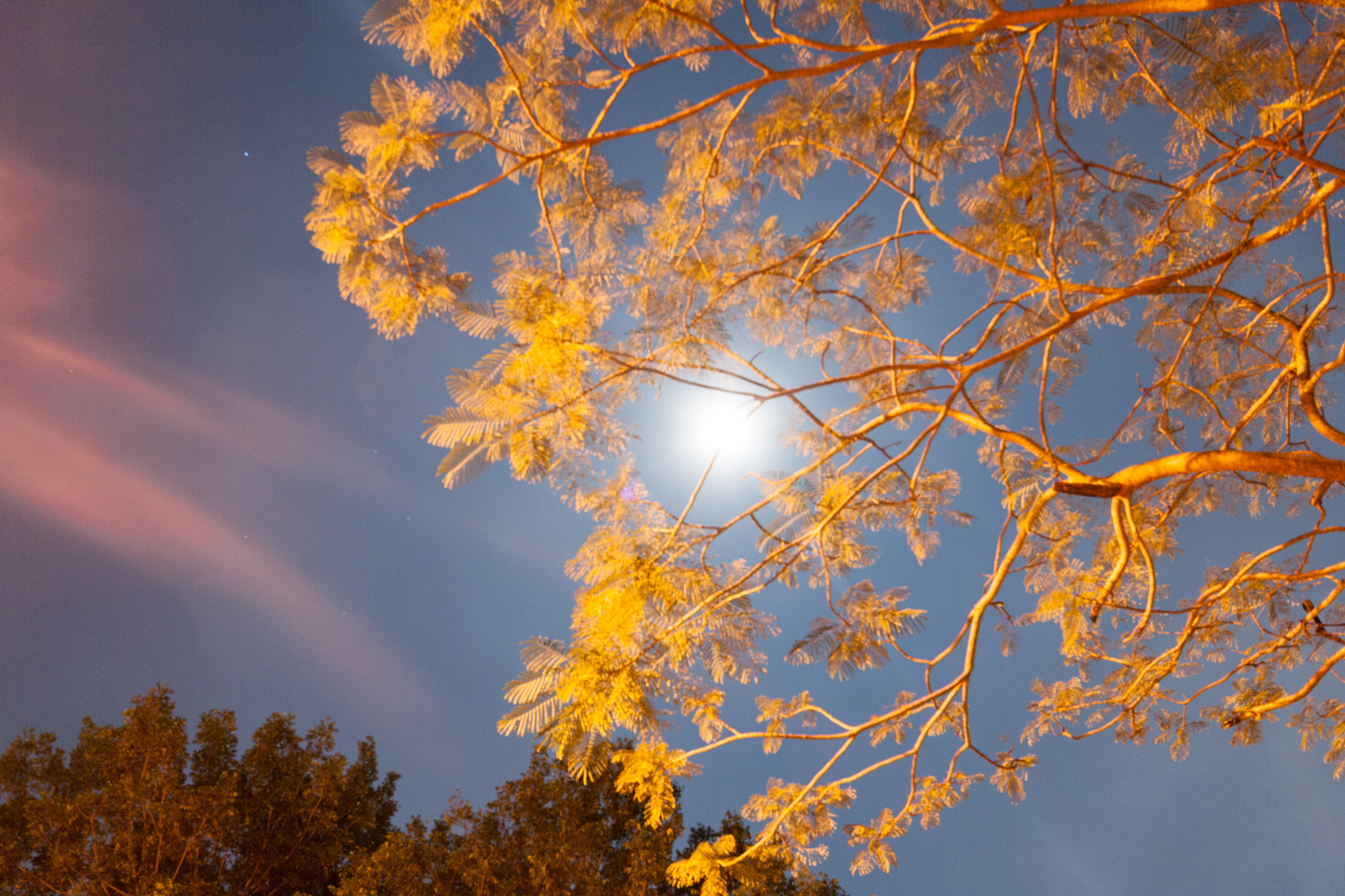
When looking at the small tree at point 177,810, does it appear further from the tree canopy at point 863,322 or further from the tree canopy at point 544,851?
the tree canopy at point 863,322

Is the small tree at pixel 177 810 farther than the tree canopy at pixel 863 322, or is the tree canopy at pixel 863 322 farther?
the small tree at pixel 177 810

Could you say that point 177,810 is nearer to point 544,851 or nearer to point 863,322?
point 544,851

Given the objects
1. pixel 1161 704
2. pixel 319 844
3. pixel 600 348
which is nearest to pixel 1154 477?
pixel 600 348

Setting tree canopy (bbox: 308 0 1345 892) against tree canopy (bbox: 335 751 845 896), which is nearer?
tree canopy (bbox: 308 0 1345 892)

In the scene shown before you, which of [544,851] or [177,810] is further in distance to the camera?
[544,851]

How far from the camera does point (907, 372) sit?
320cm

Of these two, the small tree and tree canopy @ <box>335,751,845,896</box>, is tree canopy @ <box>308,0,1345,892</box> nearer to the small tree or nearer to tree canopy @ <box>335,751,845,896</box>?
tree canopy @ <box>335,751,845,896</box>

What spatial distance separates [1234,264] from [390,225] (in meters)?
3.87

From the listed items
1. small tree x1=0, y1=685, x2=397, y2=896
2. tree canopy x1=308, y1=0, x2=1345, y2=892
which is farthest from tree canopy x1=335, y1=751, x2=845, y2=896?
tree canopy x1=308, y1=0, x2=1345, y2=892

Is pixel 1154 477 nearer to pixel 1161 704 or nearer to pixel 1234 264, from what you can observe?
pixel 1234 264

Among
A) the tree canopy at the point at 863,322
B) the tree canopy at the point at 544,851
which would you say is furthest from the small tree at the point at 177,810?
the tree canopy at the point at 863,322

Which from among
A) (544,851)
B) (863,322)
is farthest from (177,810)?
(863,322)

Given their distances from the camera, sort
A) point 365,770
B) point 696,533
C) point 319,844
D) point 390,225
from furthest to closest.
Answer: point 365,770, point 319,844, point 696,533, point 390,225

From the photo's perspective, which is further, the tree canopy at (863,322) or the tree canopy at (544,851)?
the tree canopy at (544,851)
